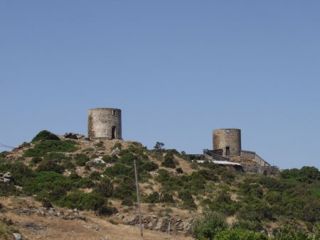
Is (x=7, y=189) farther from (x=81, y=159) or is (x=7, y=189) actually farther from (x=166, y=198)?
(x=81, y=159)

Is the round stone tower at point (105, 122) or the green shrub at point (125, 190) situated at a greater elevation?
the round stone tower at point (105, 122)

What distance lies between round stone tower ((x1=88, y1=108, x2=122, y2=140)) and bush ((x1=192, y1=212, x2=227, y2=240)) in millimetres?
22654

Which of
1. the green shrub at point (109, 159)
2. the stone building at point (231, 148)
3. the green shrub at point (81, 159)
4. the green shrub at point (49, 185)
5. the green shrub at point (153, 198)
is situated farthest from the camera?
the stone building at point (231, 148)

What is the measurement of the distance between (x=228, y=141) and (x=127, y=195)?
23033 mm

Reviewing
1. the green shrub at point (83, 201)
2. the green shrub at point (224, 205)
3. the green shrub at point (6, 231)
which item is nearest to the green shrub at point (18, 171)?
the green shrub at point (83, 201)

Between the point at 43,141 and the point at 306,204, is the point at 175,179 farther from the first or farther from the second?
the point at 43,141

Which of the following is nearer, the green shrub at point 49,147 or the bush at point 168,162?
the bush at point 168,162

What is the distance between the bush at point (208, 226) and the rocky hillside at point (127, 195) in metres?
0.08

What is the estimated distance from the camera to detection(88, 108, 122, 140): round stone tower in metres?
61.9

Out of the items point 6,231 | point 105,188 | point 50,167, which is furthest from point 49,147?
point 6,231

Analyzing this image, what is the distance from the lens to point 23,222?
33812 millimetres

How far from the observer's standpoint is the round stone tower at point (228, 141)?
6938 cm

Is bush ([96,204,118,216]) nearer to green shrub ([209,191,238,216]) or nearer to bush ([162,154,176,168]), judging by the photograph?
green shrub ([209,191,238,216])

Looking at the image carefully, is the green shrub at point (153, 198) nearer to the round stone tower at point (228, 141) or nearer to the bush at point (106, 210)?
the bush at point (106, 210)
